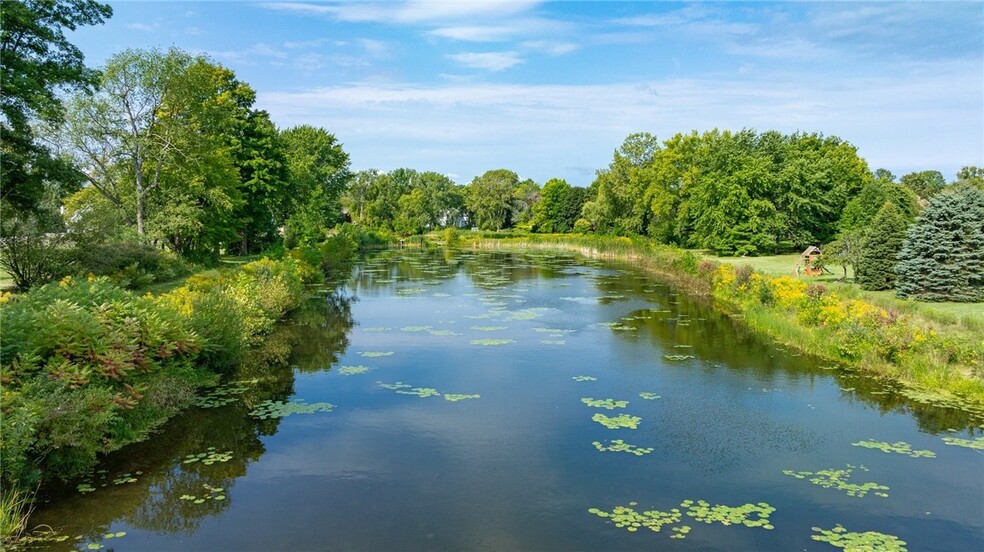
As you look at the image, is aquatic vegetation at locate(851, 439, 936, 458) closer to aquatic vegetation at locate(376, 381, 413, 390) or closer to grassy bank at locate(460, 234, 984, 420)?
grassy bank at locate(460, 234, 984, 420)

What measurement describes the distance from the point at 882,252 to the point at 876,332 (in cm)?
913

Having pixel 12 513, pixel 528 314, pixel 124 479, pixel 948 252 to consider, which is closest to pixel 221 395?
pixel 124 479

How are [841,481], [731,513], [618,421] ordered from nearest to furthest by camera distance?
[731,513], [841,481], [618,421]

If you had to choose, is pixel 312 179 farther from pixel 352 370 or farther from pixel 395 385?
pixel 395 385

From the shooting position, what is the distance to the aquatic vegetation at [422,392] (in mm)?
12797

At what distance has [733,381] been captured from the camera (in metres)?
13.8

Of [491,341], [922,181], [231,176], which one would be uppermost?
[922,181]

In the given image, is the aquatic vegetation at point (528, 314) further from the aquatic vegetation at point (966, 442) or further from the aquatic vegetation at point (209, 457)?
the aquatic vegetation at point (966, 442)

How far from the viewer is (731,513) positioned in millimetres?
7742

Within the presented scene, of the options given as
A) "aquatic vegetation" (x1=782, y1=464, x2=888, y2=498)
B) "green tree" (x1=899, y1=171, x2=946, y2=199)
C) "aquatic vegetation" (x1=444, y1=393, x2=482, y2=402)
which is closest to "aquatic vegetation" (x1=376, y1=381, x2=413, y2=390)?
"aquatic vegetation" (x1=444, y1=393, x2=482, y2=402)

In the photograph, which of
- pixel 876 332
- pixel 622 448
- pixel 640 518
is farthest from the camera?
pixel 876 332

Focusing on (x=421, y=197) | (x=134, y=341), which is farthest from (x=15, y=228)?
(x=421, y=197)

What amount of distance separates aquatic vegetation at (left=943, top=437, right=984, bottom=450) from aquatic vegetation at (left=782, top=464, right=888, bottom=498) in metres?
2.27

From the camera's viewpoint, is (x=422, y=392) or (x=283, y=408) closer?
(x=283, y=408)
